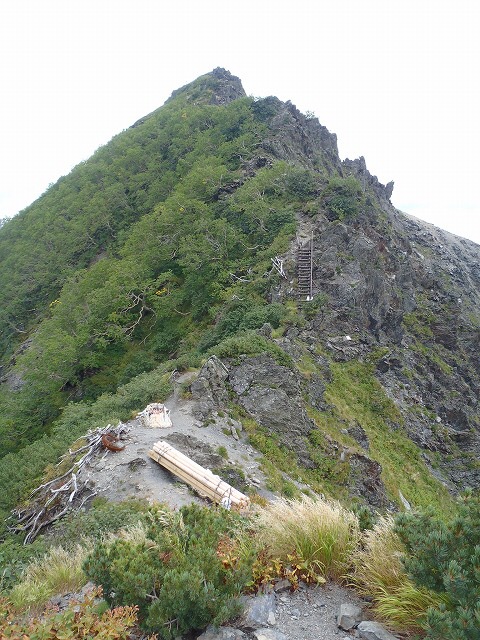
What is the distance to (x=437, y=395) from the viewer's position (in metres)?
22.6

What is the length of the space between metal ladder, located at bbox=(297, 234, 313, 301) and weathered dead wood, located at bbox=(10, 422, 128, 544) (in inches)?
449

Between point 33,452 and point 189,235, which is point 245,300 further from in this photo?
point 33,452

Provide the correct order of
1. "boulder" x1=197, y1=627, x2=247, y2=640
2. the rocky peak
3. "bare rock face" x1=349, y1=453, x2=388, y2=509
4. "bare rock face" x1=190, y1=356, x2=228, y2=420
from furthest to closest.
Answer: the rocky peak, "bare rock face" x1=190, y1=356, x2=228, y2=420, "bare rock face" x1=349, y1=453, x2=388, y2=509, "boulder" x1=197, y1=627, x2=247, y2=640

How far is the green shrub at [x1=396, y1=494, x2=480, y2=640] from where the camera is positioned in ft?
9.92

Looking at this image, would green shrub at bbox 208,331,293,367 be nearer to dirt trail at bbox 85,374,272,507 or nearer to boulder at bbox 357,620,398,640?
dirt trail at bbox 85,374,272,507

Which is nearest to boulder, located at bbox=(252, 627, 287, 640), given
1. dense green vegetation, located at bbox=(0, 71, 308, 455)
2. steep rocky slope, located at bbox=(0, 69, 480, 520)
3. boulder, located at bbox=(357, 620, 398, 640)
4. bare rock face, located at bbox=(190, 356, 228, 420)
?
boulder, located at bbox=(357, 620, 398, 640)

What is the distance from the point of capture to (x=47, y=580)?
17.6 ft

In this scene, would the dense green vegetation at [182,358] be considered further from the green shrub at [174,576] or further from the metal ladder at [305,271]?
the metal ladder at [305,271]

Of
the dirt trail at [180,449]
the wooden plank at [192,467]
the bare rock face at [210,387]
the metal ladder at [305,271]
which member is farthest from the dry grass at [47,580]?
the metal ladder at [305,271]

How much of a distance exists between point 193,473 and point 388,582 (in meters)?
6.19

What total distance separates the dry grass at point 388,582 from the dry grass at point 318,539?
164 millimetres

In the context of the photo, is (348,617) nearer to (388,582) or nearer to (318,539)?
(388,582)

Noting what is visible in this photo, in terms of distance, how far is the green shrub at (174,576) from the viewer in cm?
366

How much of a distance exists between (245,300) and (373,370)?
6544 millimetres
